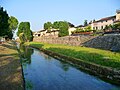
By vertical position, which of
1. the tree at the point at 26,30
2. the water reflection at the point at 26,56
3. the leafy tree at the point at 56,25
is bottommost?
the water reflection at the point at 26,56

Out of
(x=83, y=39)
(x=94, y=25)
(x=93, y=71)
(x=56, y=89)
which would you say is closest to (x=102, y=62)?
(x=93, y=71)

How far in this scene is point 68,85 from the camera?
55.0ft

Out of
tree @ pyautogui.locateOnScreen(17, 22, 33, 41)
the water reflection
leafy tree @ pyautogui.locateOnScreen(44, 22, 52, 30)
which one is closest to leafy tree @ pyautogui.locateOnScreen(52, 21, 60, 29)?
leafy tree @ pyautogui.locateOnScreen(44, 22, 52, 30)

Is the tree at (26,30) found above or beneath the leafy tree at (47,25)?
beneath

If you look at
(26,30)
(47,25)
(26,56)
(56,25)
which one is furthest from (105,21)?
(47,25)

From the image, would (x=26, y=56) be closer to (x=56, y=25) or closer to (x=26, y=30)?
(x=26, y=30)

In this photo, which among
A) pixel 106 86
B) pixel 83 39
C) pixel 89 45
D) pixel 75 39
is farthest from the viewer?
pixel 75 39

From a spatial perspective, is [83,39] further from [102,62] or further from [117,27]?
[102,62]

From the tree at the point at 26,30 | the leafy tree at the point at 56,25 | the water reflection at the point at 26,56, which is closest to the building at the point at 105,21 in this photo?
the water reflection at the point at 26,56

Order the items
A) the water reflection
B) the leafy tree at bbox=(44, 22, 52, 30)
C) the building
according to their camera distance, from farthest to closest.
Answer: the leafy tree at bbox=(44, 22, 52, 30) < the building < the water reflection

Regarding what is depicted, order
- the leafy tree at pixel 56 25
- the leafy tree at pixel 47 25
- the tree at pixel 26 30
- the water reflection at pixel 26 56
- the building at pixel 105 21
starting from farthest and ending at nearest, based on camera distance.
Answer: the leafy tree at pixel 47 25, the leafy tree at pixel 56 25, the tree at pixel 26 30, the building at pixel 105 21, the water reflection at pixel 26 56

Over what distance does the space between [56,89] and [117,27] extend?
39.1 metres

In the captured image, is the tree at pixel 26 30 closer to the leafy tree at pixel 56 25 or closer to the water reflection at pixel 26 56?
the leafy tree at pixel 56 25

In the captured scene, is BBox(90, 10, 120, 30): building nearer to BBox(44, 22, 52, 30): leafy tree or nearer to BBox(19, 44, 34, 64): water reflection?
BBox(19, 44, 34, 64): water reflection
